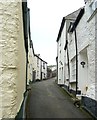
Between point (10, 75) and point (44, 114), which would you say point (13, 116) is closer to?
point (10, 75)

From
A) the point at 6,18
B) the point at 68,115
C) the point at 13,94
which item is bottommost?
the point at 68,115

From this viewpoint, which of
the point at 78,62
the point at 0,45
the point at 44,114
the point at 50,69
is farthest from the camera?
the point at 50,69

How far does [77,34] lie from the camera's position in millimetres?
13977

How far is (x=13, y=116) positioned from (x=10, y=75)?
521 mm

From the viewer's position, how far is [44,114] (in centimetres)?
928

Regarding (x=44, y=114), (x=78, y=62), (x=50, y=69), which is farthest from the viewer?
(x=50, y=69)

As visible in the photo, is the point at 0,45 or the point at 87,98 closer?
the point at 0,45

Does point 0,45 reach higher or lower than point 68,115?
higher

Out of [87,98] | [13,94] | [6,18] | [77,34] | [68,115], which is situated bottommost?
[68,115]

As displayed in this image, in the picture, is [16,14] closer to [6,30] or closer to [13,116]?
[6,30]

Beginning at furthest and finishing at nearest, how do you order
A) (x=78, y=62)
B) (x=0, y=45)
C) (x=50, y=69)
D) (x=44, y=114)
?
(x=50, y=69), (x=78, y=62), (x=44, y=114), (x=0, y=45)

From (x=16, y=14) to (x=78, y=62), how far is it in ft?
34.7

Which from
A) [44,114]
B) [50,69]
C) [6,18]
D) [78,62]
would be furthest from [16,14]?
[50,69]

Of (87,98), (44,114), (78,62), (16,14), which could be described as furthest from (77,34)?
(16,14)
